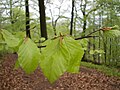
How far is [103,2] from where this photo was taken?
12.4m

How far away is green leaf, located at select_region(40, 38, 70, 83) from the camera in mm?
437

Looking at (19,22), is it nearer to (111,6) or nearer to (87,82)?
(87,82)

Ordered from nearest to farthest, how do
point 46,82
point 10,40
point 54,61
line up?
point 54,61, point 10,40, point 46,82

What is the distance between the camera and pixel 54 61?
1.49ft

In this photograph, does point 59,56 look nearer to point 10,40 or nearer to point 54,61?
point 54,61

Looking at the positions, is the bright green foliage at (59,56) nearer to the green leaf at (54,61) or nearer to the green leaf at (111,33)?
the green leaf at (54,61)

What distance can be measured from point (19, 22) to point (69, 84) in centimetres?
361

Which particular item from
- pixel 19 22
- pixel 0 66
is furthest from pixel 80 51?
pixel 0 66

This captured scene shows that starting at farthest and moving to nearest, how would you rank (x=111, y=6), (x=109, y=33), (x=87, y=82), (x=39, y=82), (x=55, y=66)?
(x=111, y=6) < (x=87, y=82) < (x=39, y=82) < (x=109, y=33) < (x=55, y=66)

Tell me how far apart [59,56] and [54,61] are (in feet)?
0.06

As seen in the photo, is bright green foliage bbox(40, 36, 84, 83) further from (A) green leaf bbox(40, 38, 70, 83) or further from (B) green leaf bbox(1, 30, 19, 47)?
(B) green leaf bbox(1, 30, 19, 47)

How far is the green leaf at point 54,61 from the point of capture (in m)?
0.44

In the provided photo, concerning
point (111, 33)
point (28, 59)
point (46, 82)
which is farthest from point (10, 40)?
point (46, 82)

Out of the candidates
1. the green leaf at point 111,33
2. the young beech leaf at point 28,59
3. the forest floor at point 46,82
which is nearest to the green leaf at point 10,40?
the young beech leaf at point 28,59
